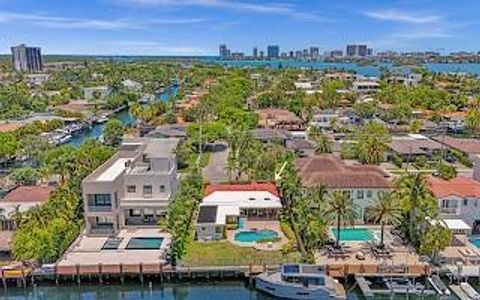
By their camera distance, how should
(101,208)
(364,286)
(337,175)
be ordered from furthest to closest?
(337,175) → (101,208) → (364,286)

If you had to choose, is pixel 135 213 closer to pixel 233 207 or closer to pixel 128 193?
pixel 128 193

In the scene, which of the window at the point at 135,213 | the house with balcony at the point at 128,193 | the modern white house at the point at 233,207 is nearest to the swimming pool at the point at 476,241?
the modern white house at the point at 233,207

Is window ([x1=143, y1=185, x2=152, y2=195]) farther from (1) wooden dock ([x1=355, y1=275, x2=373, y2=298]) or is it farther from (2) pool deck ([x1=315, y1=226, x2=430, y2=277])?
(1) wooden dock ([x1=355, y1=275, x2=373, y2=298])

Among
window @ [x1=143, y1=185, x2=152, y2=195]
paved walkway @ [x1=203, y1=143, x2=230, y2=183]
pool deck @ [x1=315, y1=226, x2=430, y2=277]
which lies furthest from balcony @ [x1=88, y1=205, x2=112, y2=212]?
paved walkway @ [x1=203, y1=143, x2=230, y2=183]

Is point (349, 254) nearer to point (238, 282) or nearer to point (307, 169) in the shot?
point (238, 282)

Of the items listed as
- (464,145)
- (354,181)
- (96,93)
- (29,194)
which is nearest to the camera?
(354,181)

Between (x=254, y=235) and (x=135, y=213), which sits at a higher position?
(x=135, y=213)

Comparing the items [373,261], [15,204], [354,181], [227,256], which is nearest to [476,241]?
[373,261]
